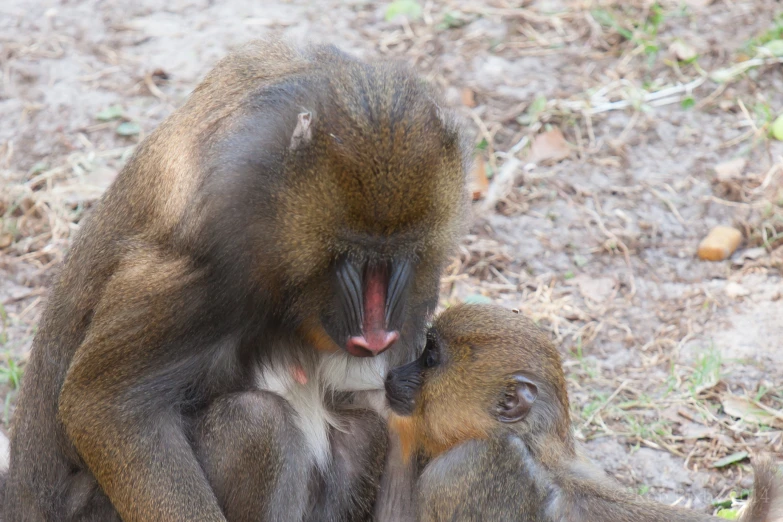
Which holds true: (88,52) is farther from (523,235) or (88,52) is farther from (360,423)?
(360,423)

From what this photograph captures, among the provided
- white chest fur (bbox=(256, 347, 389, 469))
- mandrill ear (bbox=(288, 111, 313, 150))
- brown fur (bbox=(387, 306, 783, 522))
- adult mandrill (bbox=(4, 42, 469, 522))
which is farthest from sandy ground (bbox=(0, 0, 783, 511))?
mandrill ear (bbox=(288, 111, 313, 150))

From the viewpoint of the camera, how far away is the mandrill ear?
9.80 feet

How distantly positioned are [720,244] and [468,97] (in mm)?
1809

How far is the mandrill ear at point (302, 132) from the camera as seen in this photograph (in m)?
2.99

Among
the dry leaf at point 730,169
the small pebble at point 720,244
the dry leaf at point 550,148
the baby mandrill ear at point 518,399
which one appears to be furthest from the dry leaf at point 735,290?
the baby mandrill ear at point 518,399

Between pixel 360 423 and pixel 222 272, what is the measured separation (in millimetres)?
1016

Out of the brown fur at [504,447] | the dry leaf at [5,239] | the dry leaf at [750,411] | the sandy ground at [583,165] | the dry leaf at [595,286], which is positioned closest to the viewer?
the brown fur at [504,447]

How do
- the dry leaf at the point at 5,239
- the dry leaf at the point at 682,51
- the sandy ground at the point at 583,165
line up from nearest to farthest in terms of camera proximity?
1. the sandy ground at the point at 583,165
2. the dry leaf at the point at 5,239
3. the dry leaf at the point at 682,51

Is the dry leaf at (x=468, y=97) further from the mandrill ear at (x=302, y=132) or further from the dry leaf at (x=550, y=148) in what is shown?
the mandrill ear at (x=302, y=132)

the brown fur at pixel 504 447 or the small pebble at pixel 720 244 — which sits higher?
the brown fur at pixel 504 447

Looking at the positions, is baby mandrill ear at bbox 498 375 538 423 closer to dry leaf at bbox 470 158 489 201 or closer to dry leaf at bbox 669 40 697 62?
dry leaf at bbox 470 158 489 201

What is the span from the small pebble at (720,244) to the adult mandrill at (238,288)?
2185 mm

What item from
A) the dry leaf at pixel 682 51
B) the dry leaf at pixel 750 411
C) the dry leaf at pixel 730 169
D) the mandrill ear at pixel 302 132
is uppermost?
the mandrill ear at pixel 302 132

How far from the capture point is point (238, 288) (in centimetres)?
316
